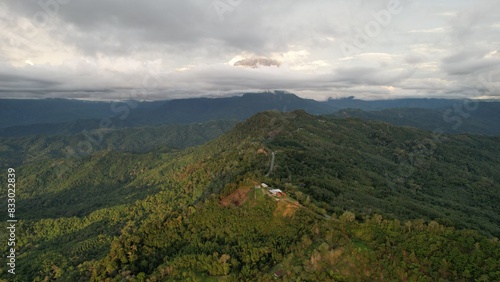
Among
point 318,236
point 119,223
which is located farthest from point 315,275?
point 119,223

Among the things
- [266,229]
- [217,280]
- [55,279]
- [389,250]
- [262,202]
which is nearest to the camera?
[389,250]

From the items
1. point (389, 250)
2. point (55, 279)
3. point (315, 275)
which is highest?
point (389, 250)

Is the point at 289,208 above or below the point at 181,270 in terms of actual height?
above

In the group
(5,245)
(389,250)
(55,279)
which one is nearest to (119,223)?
(55,279)

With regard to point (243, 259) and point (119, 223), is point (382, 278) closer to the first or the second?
point (243, 259)

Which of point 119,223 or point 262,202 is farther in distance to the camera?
point 119,223

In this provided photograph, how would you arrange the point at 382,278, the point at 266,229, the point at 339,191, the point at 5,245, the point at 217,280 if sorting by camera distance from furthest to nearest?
the point at 5,245
the point at 339,191
the point at 266,229
the point at 217,280
the point at 382,278

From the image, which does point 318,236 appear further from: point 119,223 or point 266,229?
point 119,223

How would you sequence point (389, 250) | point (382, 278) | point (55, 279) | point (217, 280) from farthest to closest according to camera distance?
point (55, 279), point (217, 280), point (389, 250), point (382, 278)

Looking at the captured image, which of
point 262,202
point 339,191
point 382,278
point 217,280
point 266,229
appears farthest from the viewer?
A: point 339,191
